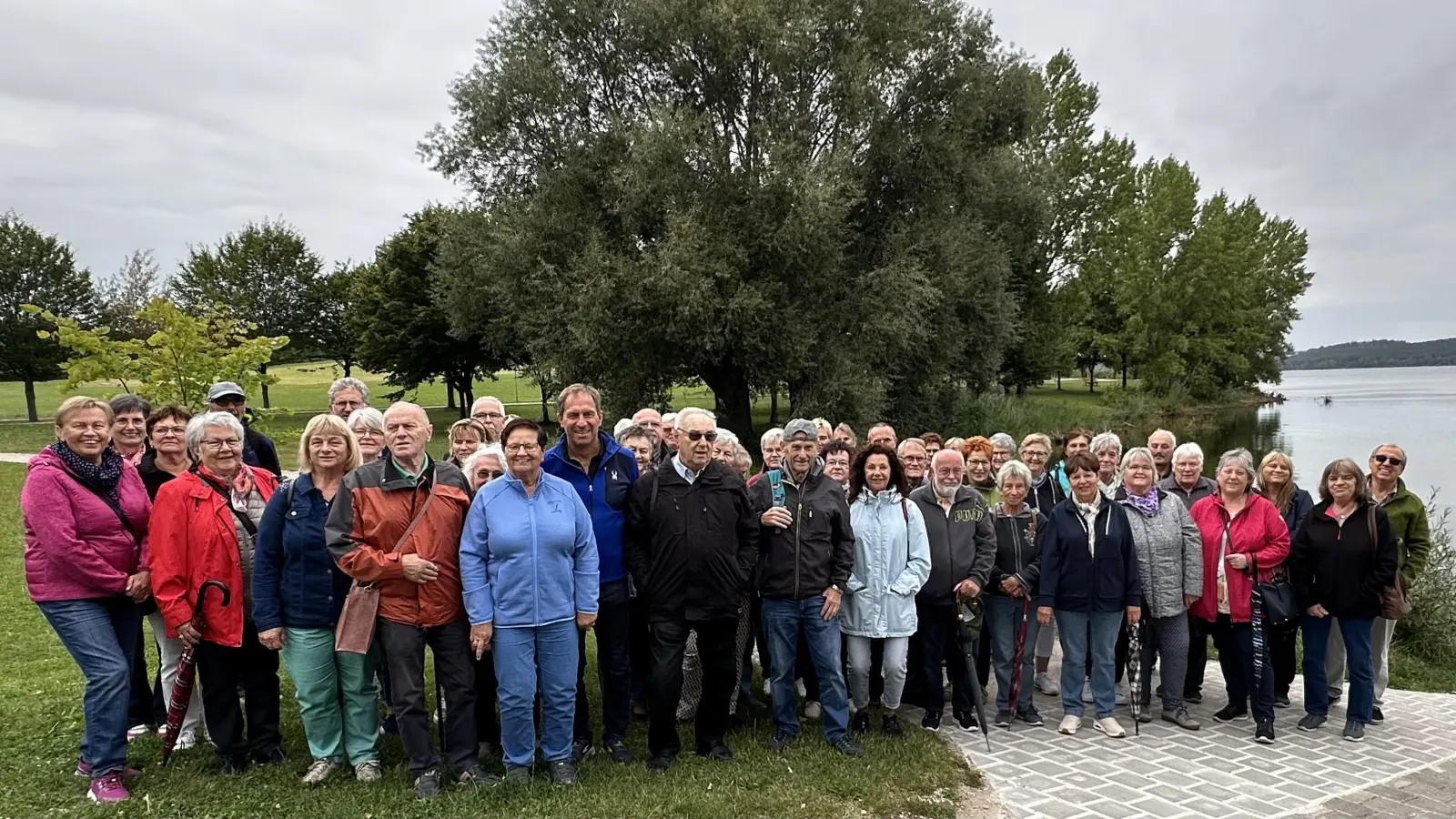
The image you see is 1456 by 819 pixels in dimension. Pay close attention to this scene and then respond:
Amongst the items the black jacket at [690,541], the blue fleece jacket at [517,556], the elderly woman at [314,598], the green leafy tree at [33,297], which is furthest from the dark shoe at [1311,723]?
the green leafy tree at [33,297]

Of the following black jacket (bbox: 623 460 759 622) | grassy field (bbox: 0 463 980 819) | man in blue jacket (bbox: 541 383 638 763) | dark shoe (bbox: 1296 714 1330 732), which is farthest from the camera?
dark shoe (bbox: 1296 714 1330 732)

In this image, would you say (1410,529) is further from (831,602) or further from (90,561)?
(90,561)

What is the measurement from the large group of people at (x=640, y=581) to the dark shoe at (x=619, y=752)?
33mm

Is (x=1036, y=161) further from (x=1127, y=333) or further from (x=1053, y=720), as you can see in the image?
(x=1053, y=720)

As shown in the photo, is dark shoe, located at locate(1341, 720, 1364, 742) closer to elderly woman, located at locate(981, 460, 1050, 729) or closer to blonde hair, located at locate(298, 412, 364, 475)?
elderly woman, located at locate(981, 460, 1050, 729)

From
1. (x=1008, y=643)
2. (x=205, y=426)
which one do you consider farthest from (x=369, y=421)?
(x=1008, y=643)

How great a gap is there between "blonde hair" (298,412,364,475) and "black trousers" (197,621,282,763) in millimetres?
994

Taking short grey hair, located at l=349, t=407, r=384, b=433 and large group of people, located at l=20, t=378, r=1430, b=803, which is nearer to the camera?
large group of people, located at l=20, t=378, r=1430, b=803

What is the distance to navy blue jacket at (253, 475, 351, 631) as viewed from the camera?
4316mm

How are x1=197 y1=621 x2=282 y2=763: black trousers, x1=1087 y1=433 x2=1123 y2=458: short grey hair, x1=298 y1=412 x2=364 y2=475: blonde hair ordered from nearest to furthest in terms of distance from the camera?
1. x1=298 y1=412 x2=364 y2=475: blonde hair
2. x1=197 y1=621 x2=282 y2=763: black trousers
3. x1=1087 y1=433 x2=1123 y2=458: short grey hair

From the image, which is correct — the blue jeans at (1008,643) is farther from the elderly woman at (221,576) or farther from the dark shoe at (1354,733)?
the elderly woman at (221,576)

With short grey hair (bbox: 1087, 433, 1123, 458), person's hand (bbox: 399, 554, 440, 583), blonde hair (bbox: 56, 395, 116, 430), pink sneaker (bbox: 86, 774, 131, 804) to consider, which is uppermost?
blonde hair (bbox: 56, 395, 116, 430)

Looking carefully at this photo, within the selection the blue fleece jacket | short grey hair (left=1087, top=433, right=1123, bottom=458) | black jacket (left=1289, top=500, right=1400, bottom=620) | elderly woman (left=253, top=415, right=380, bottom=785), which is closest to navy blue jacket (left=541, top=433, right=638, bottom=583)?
the blue fleece jacket

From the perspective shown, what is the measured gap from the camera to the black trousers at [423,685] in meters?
4.34
